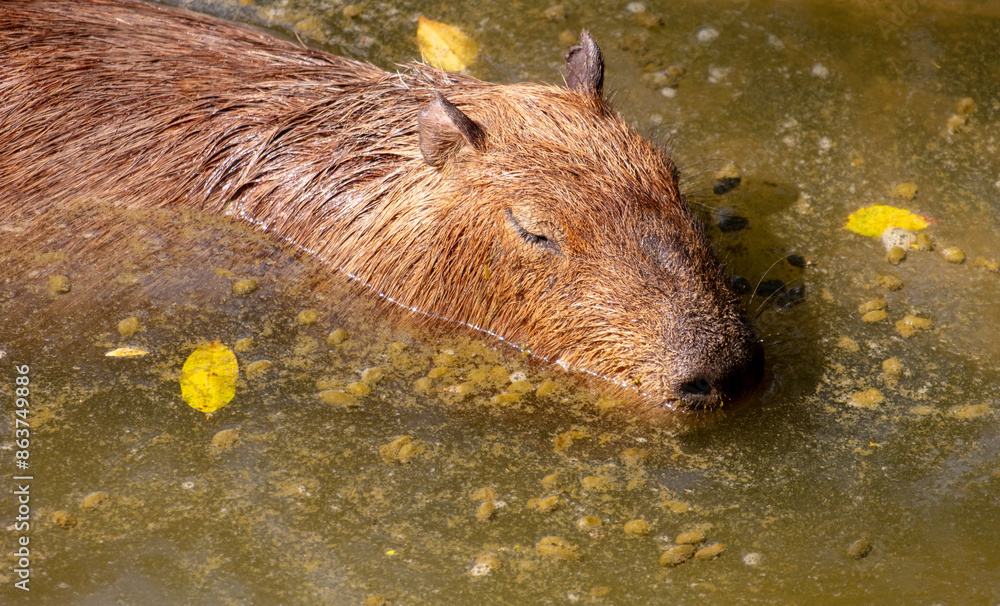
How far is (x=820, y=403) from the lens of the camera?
372 cm

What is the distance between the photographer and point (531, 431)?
142 inches

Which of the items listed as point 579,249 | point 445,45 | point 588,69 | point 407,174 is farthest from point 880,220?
point 445,45

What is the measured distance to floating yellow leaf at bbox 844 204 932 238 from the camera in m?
4.53

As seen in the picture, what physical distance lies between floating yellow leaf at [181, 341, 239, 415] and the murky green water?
5 centimetres

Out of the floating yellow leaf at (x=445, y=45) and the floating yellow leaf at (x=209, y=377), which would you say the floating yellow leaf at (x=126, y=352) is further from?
the floating yellow leaf at (x=445, y=45)

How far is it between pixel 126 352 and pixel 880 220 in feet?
11.1

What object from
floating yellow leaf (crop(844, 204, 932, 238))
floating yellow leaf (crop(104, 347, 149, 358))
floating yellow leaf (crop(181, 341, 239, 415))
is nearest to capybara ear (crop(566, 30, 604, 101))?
floating yellow leaf (crop(844, 204, 932, 238))

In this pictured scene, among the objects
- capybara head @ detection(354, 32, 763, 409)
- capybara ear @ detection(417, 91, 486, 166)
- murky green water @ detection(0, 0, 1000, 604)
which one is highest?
capybara ear @ detection(417, 91, 486, 166)

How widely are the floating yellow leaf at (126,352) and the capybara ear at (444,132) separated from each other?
1.36 meters

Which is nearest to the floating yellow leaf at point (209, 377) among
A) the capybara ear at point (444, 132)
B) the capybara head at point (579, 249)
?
the capybara head at point (579, 249)

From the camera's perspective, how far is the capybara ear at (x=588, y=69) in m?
4.08

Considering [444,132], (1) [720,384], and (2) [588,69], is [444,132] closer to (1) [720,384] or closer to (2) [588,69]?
(2) [588,69]

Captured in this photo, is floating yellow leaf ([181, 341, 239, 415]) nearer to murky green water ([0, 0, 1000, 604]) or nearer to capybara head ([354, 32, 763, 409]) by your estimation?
murky green water ([0, 0, 1000, 604])

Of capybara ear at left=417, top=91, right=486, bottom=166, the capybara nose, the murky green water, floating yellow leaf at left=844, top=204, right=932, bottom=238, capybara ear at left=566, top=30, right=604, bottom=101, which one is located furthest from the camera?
floating yellow leaf at left=844, top=204, right=932, bottom=238
